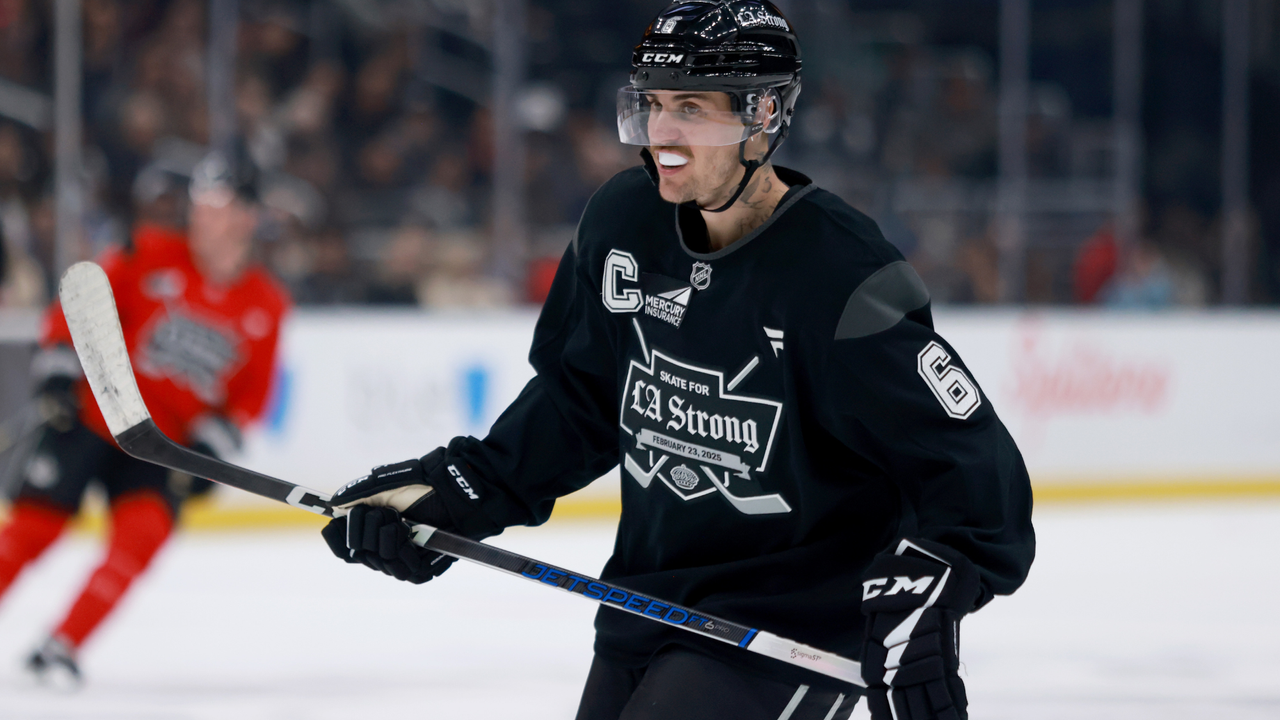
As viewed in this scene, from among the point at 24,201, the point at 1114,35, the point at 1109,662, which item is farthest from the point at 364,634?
the point at 1114,35

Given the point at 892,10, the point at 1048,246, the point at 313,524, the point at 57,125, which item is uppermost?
the point at 892,10

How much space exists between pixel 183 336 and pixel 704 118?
2.10 metres

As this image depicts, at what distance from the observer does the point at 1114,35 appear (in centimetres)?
639

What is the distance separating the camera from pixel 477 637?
12.2 ft

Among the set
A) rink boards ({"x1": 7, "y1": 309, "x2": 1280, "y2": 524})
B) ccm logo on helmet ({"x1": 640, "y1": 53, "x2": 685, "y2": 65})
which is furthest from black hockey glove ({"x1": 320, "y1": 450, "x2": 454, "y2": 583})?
rink boards ({"x1": 7, "y1": 309, "x2": 1280, "y2": 524})

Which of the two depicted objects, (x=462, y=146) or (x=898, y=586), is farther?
(x=462, y=146)

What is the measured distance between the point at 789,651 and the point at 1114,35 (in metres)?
5.49

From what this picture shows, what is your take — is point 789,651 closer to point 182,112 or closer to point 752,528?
point 752,528

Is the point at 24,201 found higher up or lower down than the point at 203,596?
higher up

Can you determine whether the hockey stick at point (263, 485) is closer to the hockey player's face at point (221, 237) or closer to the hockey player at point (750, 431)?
the hockey player at point (750, 431)

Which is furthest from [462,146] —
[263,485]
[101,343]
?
[263,485]

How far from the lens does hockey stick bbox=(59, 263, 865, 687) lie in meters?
1.54

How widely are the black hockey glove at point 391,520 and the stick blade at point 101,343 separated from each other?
349mm

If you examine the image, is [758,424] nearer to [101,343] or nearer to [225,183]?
[101,343]
